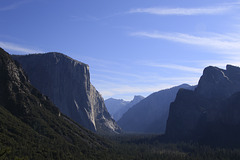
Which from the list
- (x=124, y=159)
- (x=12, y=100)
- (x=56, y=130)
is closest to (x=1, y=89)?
(x=12, y=100)

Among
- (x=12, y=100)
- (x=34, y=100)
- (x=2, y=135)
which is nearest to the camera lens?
(x=2, y=135)

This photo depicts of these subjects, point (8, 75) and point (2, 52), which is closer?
point (8, 75)

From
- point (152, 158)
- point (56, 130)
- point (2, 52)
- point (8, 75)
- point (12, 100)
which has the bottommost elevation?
point (152, 158)

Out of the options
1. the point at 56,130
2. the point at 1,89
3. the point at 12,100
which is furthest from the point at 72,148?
the point at 1,89

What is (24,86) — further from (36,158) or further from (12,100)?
(36,158)

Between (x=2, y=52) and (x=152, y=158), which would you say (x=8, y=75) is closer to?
(x=2, y=52)

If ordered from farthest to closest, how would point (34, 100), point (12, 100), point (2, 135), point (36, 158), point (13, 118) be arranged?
point (34, 100) < point (12, 100) < point (13, 118) < point (2, 135) < point (36, 158)

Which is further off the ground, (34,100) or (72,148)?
(34,100)
